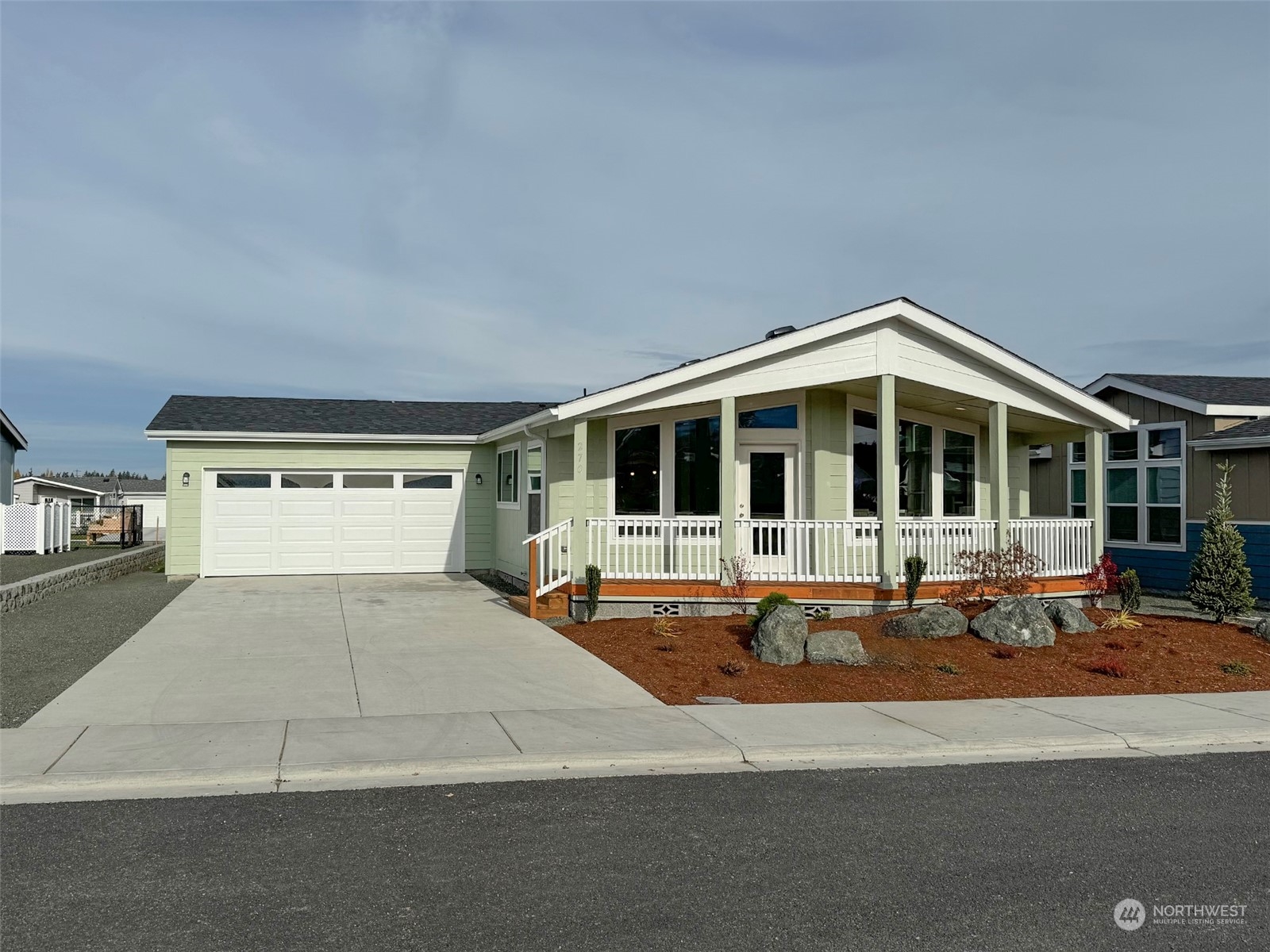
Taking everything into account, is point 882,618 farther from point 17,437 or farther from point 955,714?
point 17,437

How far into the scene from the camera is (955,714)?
794cm

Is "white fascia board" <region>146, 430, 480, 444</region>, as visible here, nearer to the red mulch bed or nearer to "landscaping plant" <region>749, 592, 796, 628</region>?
the red mulch bed

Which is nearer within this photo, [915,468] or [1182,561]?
[915,468]

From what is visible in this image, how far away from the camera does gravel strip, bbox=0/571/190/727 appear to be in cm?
809

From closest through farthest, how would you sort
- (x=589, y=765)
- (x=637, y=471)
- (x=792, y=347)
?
1. (x=589, y=765)
2. (x=792, y=347)
3. (x=637, y=471)

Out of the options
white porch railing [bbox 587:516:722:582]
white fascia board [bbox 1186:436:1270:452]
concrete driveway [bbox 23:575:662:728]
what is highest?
white fascia board [bbox 1186:436:1270:452]

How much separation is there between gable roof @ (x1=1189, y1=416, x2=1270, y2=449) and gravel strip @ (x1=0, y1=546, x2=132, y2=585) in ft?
64.9

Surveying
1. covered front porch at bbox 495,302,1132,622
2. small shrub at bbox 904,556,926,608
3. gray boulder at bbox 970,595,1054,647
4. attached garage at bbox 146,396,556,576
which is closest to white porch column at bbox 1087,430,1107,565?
covered front porch at bbox 495,302,1132,622

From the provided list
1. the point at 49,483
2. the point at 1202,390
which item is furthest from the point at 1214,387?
the point at 49,483

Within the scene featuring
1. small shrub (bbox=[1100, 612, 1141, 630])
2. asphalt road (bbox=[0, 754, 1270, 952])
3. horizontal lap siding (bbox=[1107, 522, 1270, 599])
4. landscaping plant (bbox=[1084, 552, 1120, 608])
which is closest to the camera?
asphalt road (bbox=[0, 754, 1270, 952])

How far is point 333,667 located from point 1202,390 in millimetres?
16228

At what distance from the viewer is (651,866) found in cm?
450

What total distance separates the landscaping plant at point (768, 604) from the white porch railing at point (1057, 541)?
432cm

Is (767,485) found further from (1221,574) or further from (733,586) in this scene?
(1221,574)
